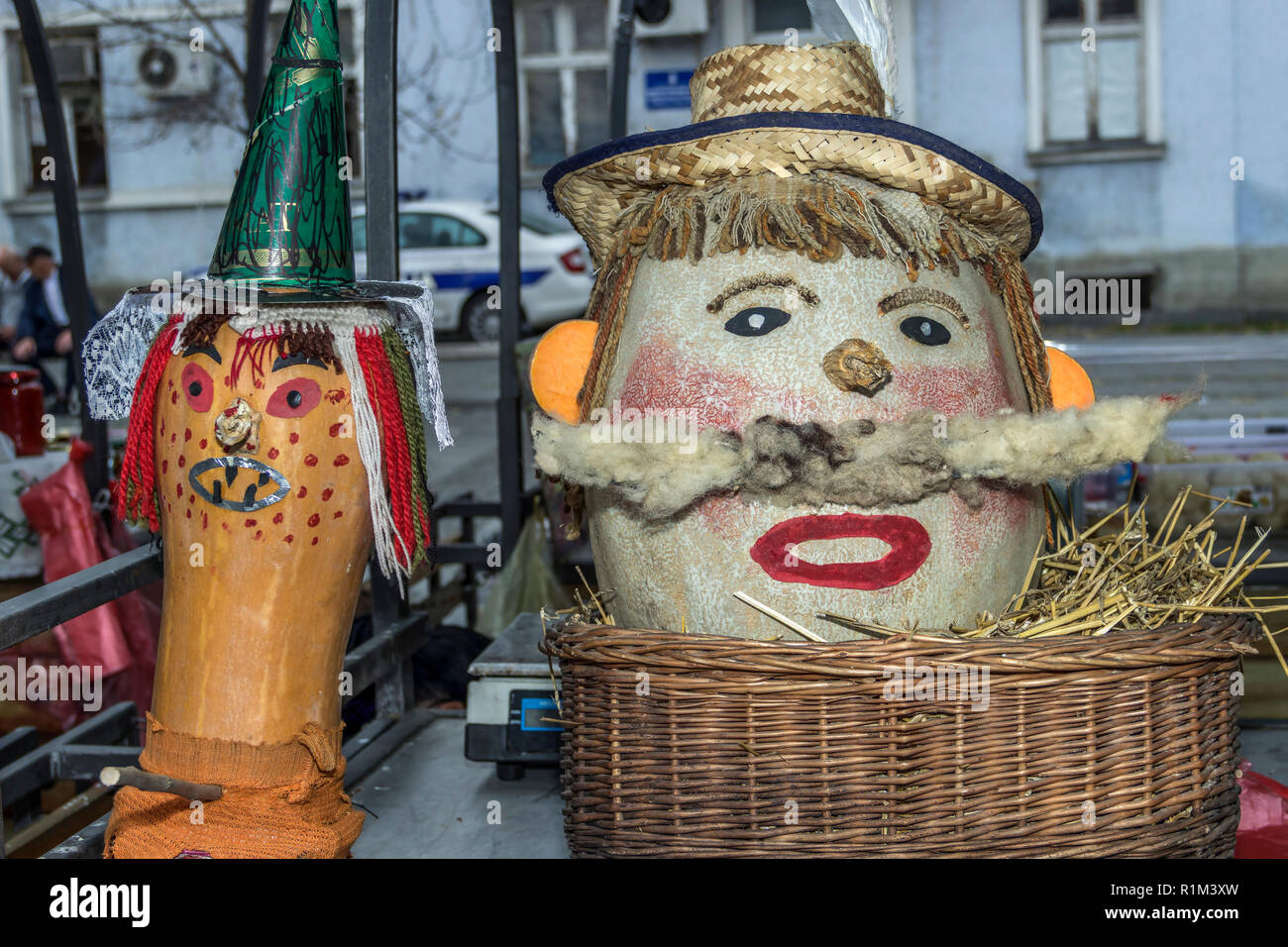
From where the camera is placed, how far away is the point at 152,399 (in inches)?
91.7

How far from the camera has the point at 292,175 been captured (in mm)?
2277

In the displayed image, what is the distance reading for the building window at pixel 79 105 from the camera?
12586mm

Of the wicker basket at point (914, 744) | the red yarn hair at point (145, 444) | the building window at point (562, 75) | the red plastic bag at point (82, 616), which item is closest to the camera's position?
the wicker basket at point (914, 744)

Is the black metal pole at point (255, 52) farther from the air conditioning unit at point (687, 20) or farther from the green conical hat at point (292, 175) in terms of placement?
the air conditioning unit at point (687, 20)

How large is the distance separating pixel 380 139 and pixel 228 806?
61.6 inches

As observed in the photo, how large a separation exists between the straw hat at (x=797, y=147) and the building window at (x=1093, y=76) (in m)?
9.77

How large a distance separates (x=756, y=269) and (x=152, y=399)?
107cm

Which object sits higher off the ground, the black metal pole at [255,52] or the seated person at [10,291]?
the black metal pole at [255,52]

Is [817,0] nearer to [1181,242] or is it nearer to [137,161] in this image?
[1181,242]

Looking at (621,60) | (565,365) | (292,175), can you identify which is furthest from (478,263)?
(292,175)

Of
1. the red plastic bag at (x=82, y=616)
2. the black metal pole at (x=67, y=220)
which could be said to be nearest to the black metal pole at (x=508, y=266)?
the red plastic bag at (x=82, y=616)

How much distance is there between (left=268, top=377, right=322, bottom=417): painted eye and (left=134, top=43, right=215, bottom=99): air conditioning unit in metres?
10.8

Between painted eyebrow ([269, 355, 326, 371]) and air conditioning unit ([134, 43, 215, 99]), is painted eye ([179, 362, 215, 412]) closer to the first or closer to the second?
painted eyebrow ([269, 355, 326, 371])

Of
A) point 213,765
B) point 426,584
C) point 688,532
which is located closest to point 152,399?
point 213,765
